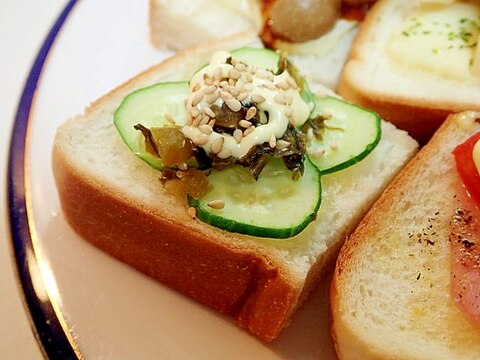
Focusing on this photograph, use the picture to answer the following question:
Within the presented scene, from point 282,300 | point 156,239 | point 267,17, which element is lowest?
point 282,300

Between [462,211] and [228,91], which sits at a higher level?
[228,91]

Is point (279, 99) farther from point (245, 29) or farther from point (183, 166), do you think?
point (245, 29)

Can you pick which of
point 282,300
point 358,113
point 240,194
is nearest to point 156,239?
point 240,194

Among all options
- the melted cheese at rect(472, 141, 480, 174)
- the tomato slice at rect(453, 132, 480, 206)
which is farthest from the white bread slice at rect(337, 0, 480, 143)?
the melted cheese at rect(472, 141, 480, 174)

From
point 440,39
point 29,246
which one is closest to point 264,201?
point 29,246

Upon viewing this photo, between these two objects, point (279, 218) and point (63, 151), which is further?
point (63, 151)

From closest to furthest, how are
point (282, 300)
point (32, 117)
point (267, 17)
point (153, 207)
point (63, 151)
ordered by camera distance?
point (282, 300), point (153, 207), point (63, 151), point (32, 117), point (267, 17)

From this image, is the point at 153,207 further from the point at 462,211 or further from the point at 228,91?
the point at 462,211

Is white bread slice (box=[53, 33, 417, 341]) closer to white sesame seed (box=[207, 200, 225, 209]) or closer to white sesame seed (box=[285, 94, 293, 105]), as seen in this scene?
white sesame seed (box=[207, 200, 225, 209])
